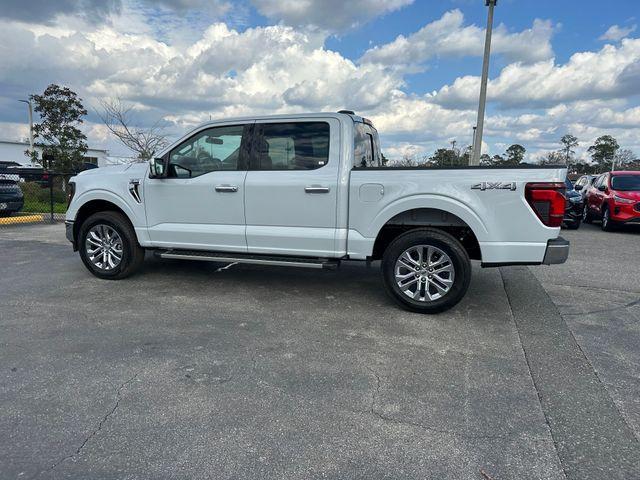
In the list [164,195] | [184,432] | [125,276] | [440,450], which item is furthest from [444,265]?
[125,276]

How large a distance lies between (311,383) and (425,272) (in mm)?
1962

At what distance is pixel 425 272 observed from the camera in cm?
467

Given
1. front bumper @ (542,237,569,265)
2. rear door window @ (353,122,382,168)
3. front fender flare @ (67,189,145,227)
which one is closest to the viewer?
front bumper @ (542,237,569,265)

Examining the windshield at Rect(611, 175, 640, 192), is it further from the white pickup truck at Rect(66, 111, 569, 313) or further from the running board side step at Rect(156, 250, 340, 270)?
the running board side step at Rect(156, 250, 340, 270)

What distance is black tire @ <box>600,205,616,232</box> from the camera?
460 inches

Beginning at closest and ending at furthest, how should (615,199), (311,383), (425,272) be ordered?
(311,383) < (425,272) < (615,199)

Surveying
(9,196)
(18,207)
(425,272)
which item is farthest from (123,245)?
(18,207)

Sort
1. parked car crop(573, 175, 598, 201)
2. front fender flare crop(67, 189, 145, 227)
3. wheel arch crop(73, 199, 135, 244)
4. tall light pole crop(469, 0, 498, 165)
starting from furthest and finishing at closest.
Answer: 1. parked car crop(573, 175, 598, 201)
2. tall light pole crop(469, 0, 498, 165)
3. wheel arch crop(73, 199, 135, 244)
4. front fender flare crop(67, 189, 145, 227)

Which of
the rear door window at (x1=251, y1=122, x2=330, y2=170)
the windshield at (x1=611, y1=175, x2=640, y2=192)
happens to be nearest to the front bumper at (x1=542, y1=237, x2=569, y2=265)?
the rear door window at (x1=251, y1=122, x2=330, y2=170)

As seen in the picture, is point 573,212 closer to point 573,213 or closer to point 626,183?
point 573,213

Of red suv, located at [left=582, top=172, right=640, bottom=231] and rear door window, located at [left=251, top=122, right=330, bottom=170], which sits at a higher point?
rear door window, located at [left=251, top=122, right=330, bottom=170]

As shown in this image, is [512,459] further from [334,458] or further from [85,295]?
[85,295]

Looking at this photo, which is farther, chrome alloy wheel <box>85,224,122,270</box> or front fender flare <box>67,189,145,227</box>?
chrome alloy wheel <box>85,224,122,270</box>

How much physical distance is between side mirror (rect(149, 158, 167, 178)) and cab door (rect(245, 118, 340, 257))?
3.67ft
